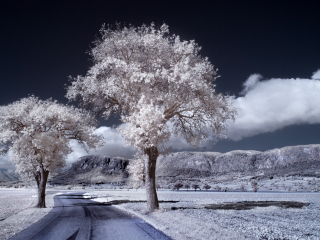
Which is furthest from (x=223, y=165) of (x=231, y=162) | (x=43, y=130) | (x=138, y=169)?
(x=43, y=130)

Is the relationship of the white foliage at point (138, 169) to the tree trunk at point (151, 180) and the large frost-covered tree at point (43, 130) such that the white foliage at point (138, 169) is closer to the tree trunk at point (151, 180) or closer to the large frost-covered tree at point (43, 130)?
the large frost-covered tree at point (43, 130)

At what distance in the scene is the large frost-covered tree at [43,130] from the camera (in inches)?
688

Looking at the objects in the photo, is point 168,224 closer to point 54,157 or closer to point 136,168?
point 54,157

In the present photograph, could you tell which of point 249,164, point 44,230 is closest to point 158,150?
point 44,230

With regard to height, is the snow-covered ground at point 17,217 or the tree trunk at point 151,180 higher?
the tree trunk at point 151,180

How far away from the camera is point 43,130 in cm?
1895

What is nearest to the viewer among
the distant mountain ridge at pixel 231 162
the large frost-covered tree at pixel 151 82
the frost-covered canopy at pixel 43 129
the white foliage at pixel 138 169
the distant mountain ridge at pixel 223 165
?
the large frost-covered tree at pixel 151 82

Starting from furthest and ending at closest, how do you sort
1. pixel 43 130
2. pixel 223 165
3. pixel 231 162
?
pixel 223 165 → pixel 231 162 → pixel 43 130

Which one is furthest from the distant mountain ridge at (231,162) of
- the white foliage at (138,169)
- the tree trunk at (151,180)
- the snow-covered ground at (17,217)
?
the tree trunk at (151,180)

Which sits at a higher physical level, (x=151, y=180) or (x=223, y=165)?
(x=151, y=180)

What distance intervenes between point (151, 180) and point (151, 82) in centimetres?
628

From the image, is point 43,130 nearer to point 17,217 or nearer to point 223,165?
point 17,217

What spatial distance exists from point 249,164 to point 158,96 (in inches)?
5612

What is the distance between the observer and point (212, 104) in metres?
13.9
